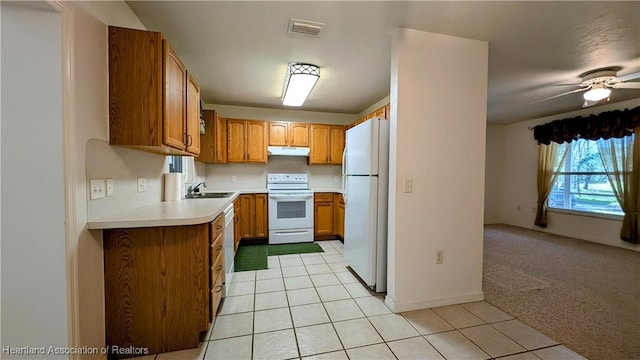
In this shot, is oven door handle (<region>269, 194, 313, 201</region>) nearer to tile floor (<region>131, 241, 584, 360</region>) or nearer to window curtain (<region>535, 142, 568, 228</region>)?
tile floor (<region>131, 241, 584, 360</region>)

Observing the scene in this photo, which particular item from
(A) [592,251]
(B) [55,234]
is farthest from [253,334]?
(A) [592,251]

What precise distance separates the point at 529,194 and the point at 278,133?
556cm

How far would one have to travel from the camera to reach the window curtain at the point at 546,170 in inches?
191

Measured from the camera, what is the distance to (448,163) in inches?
87.9

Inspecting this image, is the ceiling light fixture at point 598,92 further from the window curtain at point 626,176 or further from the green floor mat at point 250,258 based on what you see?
the green floor mat at point 250,258

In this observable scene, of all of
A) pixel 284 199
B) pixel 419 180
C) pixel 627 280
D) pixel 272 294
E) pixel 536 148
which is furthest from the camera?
pixel 536 148

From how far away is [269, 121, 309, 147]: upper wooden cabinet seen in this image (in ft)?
14.7

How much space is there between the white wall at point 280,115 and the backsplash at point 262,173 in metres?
0.77

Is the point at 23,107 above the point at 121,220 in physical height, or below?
above

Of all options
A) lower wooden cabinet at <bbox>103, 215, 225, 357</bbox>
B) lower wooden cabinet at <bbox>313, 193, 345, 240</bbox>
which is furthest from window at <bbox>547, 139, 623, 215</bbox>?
lower wooden cabinet at <bbox>103, 215, 225, 357</bbox>

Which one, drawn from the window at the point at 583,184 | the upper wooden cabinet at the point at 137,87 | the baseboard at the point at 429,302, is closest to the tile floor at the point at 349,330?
the baseboard at the point at 429,302

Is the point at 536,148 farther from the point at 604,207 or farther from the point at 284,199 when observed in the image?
the point at 284,199

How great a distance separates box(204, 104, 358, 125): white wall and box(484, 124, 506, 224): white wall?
137 inches

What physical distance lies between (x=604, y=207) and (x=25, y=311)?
7086mm
